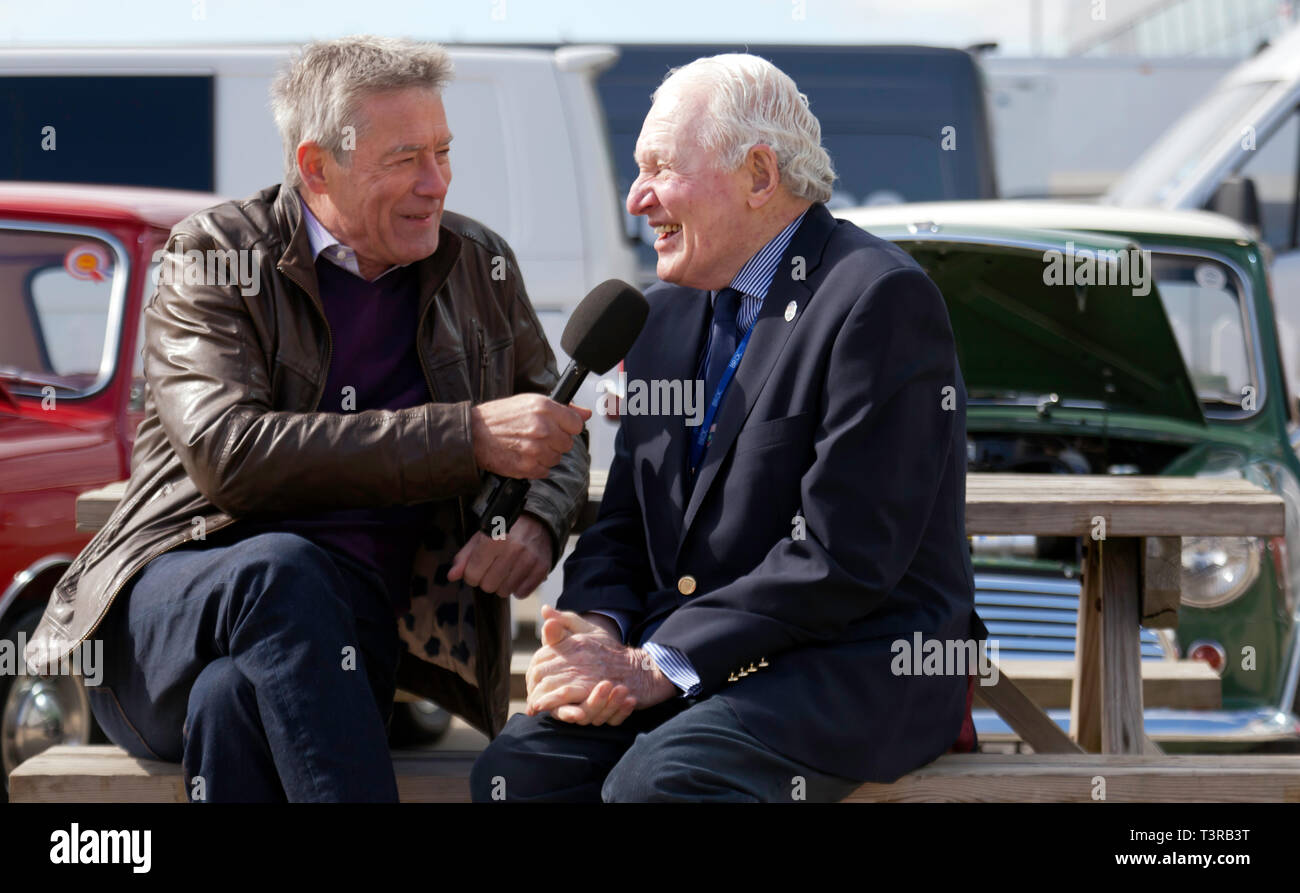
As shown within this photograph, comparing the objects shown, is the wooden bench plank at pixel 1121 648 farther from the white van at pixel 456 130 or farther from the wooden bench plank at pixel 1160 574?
the white van at pixel 456 130

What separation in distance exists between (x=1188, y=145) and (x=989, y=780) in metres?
8.11

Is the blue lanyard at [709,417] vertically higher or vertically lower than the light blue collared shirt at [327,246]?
lower

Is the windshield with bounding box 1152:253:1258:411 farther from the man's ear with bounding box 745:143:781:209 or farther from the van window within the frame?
the van window

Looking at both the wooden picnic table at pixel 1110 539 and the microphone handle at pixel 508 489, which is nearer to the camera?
the microphone handle at pixel 508 489

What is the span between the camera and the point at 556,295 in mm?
6598

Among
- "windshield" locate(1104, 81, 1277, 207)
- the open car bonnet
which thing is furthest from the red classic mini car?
"windshield" locate(1104, 81, 1277, 207)

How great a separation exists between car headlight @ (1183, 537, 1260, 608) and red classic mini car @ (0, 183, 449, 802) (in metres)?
→ 2.26

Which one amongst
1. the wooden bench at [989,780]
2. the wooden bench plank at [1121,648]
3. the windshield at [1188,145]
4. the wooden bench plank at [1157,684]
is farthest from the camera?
the windshield at [1188,145]

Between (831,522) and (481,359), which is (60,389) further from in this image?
(831,522)

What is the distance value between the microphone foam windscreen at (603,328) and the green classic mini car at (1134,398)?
199 centimetres

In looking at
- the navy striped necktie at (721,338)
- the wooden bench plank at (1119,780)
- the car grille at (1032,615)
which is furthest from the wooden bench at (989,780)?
the car grille at (1032,615)

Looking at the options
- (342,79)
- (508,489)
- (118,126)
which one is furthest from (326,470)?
(118,126)

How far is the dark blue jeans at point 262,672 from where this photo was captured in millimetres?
2725
